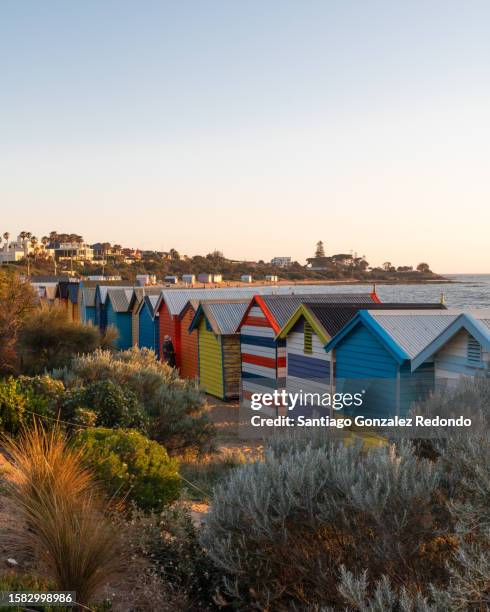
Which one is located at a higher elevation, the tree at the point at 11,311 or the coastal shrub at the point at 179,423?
Answer: the tree at the point at 11,311

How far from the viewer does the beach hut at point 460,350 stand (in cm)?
1027

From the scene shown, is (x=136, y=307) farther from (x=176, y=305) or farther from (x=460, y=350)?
(x=460, y=350)

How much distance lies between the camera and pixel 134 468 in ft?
24.8

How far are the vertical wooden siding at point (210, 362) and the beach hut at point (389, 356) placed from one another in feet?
25.9

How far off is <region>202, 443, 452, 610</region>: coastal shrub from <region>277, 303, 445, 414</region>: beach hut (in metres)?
9.56

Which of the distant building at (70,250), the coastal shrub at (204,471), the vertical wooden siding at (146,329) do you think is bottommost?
the coastal shrub at (204,471)

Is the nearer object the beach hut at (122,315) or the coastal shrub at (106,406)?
the coastal shrub at (106,406)

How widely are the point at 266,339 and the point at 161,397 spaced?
5.29 m

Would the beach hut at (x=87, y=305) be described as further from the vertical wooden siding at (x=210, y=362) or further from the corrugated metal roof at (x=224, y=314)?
the corrugated metal roof at (x=224, y=314)

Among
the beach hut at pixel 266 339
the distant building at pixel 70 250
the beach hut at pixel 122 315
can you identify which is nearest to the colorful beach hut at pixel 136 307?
the beach hut at pixel 122 315

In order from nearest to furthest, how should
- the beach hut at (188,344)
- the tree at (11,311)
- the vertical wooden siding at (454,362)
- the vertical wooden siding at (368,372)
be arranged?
the vertical wooden siding at (454,362) < the vertical wooden siding at (368,372) < the beach hut at (188,344) < the tree at (11,311)

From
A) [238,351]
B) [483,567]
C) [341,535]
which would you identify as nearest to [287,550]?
[341,535]

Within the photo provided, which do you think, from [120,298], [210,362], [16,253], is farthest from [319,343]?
[16,253]

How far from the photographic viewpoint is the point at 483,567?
3.79 metres
